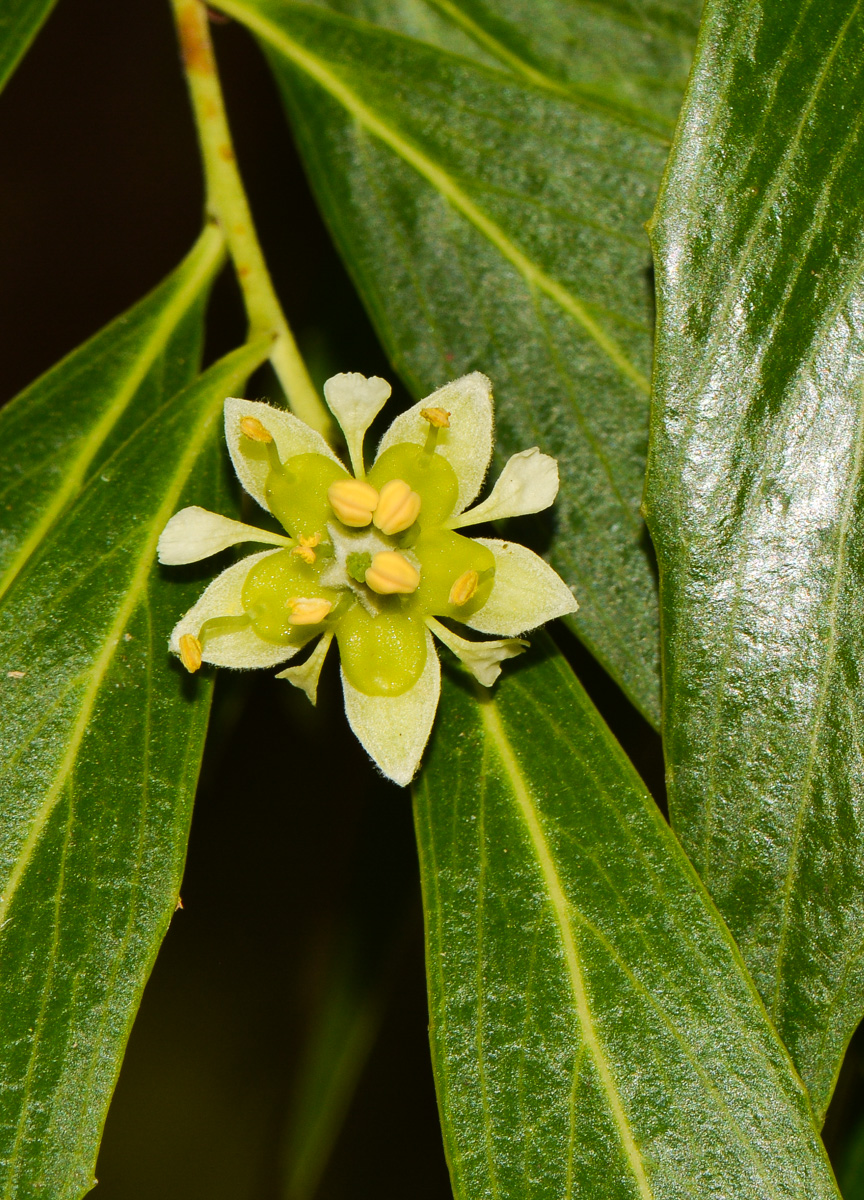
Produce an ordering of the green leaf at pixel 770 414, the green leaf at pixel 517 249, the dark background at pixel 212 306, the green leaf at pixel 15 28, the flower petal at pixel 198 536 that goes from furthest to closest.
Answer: the dark background at pixel 212 306 < the green leaf at pixel 15 28 < the green leaf at pixel 517 249 < the flower petal at pixel 198 536 < the green leaf at pixel 770 414

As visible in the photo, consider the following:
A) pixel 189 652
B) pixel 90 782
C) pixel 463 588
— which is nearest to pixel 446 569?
pixel 463 588

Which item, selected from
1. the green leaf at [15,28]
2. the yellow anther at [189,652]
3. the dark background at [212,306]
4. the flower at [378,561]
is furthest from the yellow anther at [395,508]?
the dark background at [212,306]

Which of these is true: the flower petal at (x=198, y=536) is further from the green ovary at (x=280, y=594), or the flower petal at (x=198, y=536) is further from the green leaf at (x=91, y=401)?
the green leaf at (x=91, y=401)

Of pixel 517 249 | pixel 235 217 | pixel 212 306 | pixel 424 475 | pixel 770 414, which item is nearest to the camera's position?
pixel 770 414

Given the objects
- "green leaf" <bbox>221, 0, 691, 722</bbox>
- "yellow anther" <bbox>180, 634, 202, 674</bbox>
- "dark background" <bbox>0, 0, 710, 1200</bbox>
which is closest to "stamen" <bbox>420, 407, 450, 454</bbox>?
"green leaf" <bbox>221, 0, 691, 722</bbox>

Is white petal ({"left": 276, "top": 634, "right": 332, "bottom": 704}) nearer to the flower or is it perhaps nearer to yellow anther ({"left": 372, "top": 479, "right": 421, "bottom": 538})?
the flower

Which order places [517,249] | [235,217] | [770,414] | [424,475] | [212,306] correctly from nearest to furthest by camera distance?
1. [770,414]
2. [424,475]
3. [517,249]
4. [235,217]
5. [212,306]

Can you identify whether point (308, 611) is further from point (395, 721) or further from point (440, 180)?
point (440, 180)
